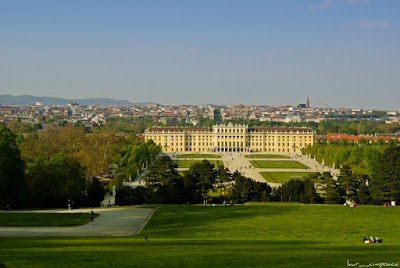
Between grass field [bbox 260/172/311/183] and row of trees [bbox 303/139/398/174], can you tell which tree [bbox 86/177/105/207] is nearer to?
grass field [bbox 260/172/311/183]

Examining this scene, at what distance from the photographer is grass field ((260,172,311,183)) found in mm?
50306

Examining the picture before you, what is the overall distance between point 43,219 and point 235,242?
33.0ft

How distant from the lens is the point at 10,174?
28156 millimetres

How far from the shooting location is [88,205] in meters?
30.5

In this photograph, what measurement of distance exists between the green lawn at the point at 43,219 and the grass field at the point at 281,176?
2929cm

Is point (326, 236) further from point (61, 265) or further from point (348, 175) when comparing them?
point (348, 175)

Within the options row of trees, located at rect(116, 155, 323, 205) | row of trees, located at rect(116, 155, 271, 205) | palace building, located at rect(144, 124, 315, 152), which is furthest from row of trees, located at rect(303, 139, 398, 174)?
palace building, located at rect(144, 124, 315, 152)

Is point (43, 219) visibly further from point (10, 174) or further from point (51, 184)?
point (51, 184)

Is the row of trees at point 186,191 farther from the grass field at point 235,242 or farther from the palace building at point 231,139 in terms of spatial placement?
the palace building at point 231,139

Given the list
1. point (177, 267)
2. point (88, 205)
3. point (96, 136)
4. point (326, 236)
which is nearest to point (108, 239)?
point (177, 267)

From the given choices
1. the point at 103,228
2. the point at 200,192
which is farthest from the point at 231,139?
the point at 103,228

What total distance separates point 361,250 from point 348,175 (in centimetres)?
2086

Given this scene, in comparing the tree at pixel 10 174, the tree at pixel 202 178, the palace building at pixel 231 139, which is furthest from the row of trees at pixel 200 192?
the palace building at pixel 231 139

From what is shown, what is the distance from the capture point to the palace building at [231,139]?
10294cm
